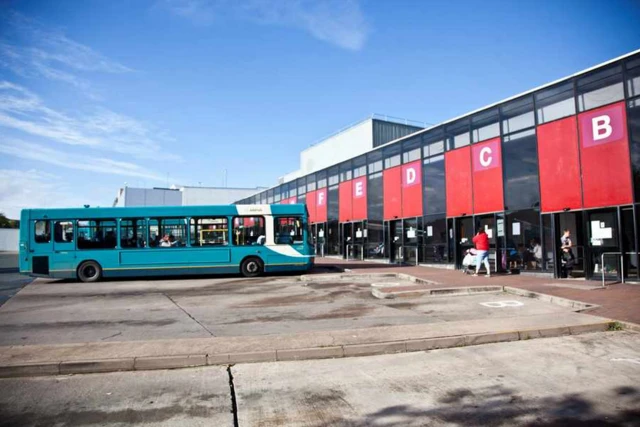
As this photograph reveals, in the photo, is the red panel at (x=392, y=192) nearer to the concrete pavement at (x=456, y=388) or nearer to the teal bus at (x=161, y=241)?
the teal bus at (x=161, y=241)

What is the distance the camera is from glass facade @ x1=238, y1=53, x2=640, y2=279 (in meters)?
13.3

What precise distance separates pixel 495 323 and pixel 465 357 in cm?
193

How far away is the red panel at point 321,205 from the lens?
103 ft

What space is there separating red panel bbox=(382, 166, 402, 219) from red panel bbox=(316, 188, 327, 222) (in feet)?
24.8

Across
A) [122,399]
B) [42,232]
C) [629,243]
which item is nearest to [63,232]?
[42,232]

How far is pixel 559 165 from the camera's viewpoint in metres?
15.1

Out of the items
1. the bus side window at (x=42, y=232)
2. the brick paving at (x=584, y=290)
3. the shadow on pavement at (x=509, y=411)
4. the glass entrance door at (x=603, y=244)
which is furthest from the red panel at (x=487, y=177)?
the bus side window at (x=42, y=232)

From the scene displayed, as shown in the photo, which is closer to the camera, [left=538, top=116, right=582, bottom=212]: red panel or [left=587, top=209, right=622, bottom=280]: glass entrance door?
[left=587, top=209, right=622, bottom=280]: glass entrance door

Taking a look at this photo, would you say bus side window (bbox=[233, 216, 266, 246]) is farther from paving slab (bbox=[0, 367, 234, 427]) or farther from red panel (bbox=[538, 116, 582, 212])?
paving slab (bbox=[0, 367, 234, 427])

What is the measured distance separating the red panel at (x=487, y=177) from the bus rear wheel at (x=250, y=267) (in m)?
9.12

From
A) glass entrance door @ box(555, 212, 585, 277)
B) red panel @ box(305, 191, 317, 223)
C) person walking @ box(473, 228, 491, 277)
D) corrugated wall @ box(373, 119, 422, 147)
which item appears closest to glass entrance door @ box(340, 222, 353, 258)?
red panel @ box(305, 191, 317, 223)

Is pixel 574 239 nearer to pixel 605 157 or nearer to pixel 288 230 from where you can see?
pixel 605 157

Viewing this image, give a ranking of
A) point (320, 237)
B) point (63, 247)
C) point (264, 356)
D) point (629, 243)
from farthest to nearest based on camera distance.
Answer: point (320, 237) → point (63, 247) → point (629, 243) → point (264, 356)

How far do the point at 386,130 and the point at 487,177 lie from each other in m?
16.4
